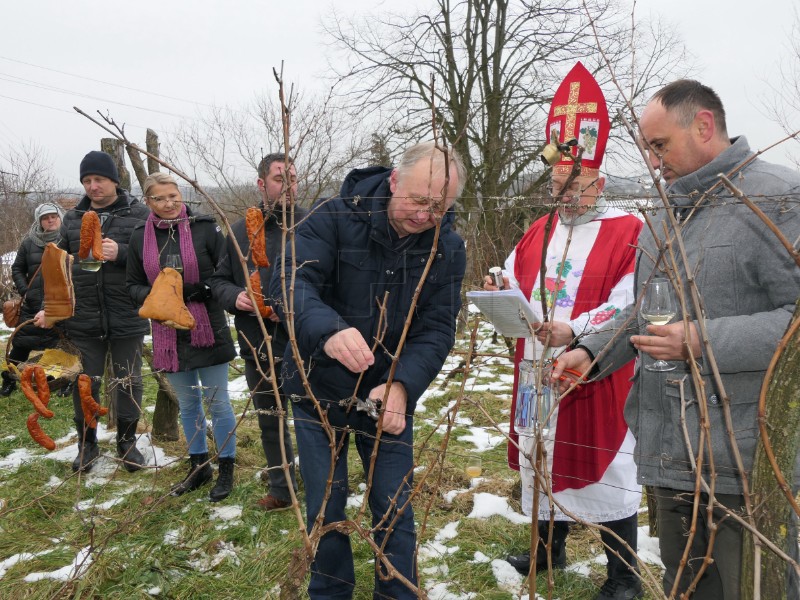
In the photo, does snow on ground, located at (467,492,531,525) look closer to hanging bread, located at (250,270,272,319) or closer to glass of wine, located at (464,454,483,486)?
glass of wine, located at (464,454,483,486)

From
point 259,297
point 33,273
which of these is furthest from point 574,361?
point 33,273

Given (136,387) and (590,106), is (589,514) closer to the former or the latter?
(590,106)

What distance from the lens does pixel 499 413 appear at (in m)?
5.10

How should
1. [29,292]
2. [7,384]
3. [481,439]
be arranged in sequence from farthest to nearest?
[7,384] → [29,292] → [481,439]

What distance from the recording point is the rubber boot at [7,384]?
224 inches

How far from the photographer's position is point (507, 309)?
6.41 feet

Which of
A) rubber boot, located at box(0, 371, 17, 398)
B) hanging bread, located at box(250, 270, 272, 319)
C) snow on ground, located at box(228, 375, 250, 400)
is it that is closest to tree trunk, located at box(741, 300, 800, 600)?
hanging bread, located at box(250, 270, 272, 319)

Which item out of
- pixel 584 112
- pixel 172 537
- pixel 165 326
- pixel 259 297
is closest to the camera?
pixel 584 112

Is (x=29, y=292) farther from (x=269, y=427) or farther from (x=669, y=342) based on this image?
(x=669, y=342)

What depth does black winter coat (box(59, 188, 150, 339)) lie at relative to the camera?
3795 mm

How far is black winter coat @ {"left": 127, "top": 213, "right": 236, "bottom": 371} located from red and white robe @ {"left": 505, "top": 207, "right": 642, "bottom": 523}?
1.86 m

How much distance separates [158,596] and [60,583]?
451mm

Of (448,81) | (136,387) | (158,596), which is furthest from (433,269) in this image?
(448,81)

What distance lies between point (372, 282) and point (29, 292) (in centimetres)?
391
